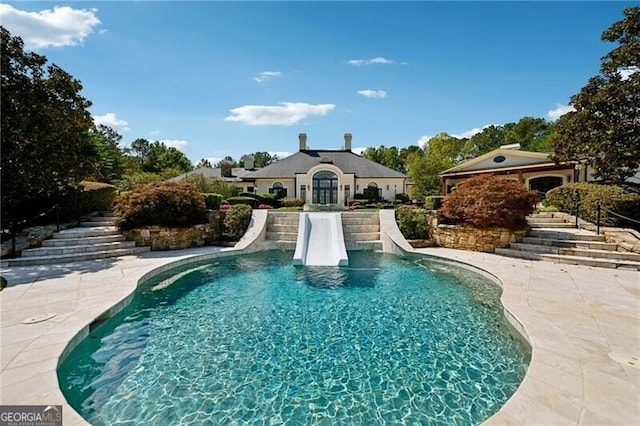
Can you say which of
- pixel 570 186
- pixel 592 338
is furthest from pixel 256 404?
pixel 570 186

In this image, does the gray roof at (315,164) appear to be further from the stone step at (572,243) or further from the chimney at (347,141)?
the stone step at (572,243)

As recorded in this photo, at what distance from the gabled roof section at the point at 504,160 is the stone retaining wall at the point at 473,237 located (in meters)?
14.5

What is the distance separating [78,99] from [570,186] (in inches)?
808

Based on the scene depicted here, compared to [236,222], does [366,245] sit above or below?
below

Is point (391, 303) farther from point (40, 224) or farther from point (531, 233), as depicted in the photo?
point (40, 224)

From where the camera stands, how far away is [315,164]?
2897 cm

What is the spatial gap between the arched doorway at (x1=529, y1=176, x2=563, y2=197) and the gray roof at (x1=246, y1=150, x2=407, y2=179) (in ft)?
33.4

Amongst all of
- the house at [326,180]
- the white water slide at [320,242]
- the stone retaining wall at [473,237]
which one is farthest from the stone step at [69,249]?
the house at [326,180]

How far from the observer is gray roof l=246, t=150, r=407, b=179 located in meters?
27.9

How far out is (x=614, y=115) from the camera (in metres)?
9.91

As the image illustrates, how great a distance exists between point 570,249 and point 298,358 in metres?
9.92

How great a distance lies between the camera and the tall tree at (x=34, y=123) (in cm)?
897

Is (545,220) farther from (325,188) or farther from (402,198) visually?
(325,188)

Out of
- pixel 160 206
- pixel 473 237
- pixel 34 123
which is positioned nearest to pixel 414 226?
pixel 473 237
